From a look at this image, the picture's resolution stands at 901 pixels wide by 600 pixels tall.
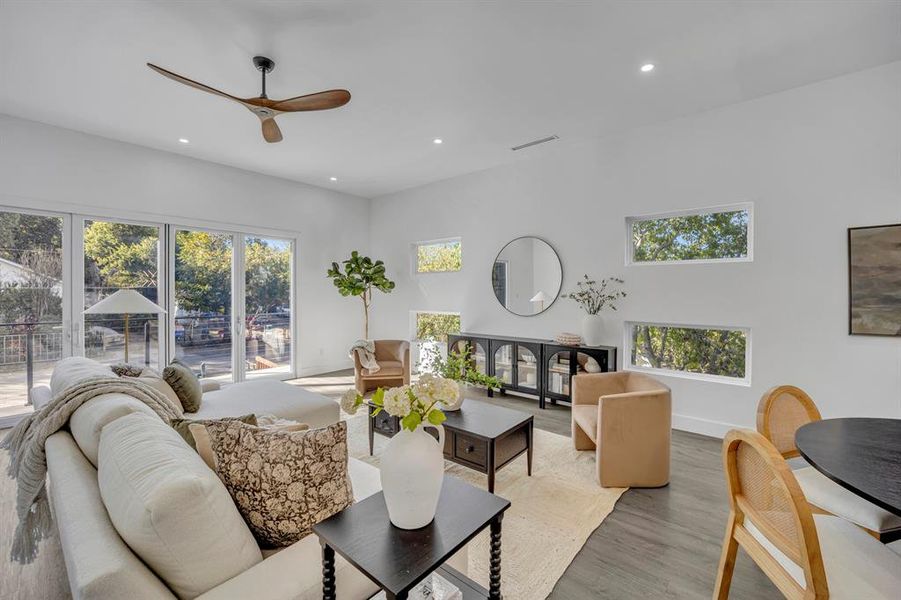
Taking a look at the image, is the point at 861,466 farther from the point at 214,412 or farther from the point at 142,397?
the point at 214,412

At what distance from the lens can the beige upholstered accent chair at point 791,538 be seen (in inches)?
44.3

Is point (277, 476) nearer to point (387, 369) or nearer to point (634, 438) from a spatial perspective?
point (634, 438)

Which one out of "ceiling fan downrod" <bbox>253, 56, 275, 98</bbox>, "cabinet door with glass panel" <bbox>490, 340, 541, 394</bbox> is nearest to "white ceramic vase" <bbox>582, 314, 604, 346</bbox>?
"cabinet door with glass panel" <bbox>490, 340, 541, 394</bbox>

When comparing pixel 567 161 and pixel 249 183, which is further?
pixel 249 183

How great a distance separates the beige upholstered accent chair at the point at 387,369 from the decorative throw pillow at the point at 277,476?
3.30m

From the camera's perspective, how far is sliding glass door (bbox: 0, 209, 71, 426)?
3.70m

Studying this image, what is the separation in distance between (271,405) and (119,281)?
2.92 m

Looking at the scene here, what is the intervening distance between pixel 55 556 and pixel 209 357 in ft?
11.1

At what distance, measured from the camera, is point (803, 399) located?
1.98 m

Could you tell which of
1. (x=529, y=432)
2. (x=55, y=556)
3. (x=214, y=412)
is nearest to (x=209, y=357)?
(x=214, y=412)

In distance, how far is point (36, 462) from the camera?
152cm

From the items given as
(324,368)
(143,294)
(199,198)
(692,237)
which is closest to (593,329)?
(692,237)

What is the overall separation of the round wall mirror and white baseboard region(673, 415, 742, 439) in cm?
175

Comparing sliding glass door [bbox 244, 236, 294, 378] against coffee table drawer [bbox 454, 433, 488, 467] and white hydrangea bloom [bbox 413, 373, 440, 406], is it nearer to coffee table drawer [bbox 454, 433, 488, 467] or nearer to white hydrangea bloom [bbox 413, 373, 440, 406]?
coffee table drawer [bbox 454, 433, 488, 467]
